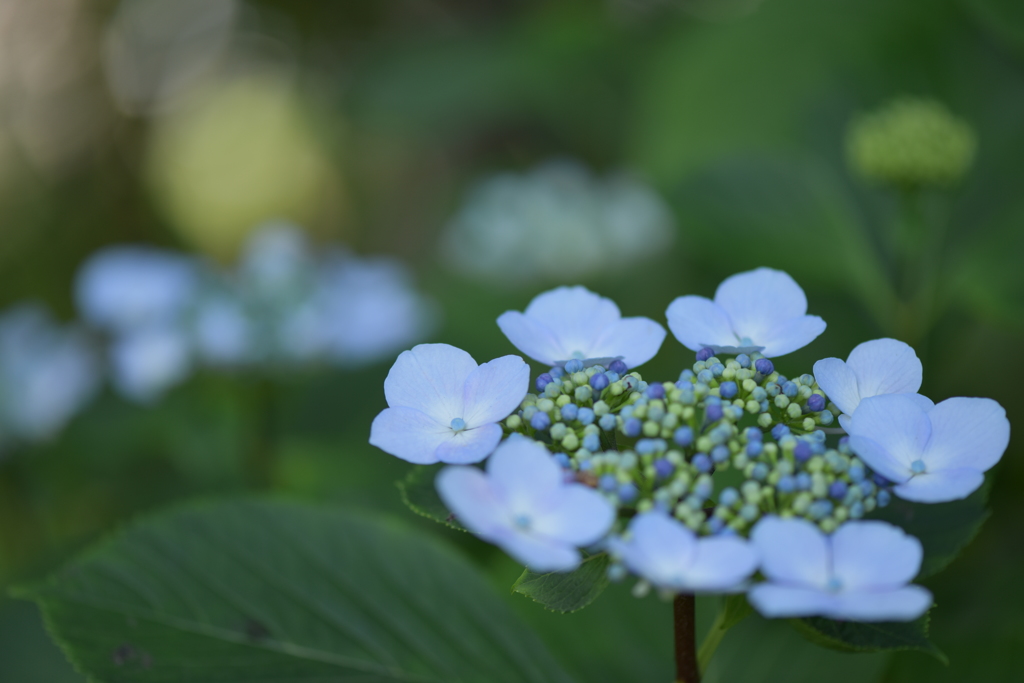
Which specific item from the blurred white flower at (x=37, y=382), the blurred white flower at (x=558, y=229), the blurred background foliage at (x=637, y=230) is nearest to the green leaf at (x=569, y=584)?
the blurred background foliage at (x=637, y=230)

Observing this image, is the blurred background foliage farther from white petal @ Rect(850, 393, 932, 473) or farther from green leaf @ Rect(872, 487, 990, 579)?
white petal @ Rect(850, 393, 932, 473)

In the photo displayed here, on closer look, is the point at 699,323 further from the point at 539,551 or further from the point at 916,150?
the point at 916,150

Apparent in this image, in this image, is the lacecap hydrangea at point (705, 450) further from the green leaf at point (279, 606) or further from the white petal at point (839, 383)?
the green leaf at point (279, 606)

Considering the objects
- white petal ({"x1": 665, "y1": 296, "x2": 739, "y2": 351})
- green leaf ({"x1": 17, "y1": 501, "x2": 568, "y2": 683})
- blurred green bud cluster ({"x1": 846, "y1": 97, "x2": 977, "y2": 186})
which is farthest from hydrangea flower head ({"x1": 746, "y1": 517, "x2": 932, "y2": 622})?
blurred green bud cluster ({"x1": 846, "y1": 97, "x2": 977, "y2": 186})

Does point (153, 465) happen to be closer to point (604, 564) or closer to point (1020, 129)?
point (604, 564)

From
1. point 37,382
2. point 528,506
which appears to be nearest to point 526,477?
point 528,506

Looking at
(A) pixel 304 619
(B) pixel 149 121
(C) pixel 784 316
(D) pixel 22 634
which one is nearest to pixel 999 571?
(C) pixel 784 316
